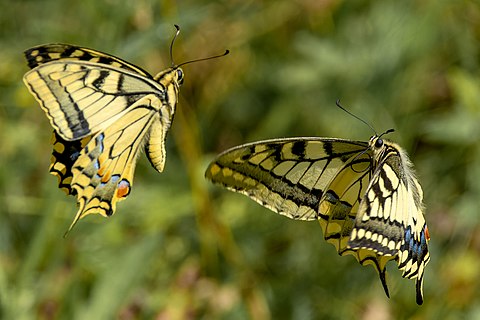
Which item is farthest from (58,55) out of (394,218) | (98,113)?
(394,218)

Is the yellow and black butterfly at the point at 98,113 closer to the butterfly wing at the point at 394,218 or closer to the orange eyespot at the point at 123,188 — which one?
the orange eyespot at the point at 123,188

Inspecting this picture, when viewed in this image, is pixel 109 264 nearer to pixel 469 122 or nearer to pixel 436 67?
pixel 469 122

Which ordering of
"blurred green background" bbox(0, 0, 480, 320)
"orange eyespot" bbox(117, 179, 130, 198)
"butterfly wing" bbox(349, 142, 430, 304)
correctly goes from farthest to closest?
"blurred green background" bbox(0, 0, 480, 320)
"orange eyespot" bbox(117, 179, 130, 198)
"butterfly wing" bbox(349, 142, 430, 304)

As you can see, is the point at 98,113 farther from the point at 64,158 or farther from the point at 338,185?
the point at 338,185

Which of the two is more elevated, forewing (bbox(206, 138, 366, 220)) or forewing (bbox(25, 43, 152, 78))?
forewing (bbox(25, 43, 152, 78))

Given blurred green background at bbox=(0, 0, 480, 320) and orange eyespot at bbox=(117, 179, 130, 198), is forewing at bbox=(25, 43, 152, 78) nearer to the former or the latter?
orange eyespot at bbox=(117, 179, 130, 198)

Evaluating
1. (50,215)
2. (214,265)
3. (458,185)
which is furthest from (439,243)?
(50,215)

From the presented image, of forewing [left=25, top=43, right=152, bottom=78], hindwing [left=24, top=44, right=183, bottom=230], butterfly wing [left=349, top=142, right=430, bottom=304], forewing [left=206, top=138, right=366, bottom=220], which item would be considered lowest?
butterfly wing [left=349, top=142, right=430, bottom=304]

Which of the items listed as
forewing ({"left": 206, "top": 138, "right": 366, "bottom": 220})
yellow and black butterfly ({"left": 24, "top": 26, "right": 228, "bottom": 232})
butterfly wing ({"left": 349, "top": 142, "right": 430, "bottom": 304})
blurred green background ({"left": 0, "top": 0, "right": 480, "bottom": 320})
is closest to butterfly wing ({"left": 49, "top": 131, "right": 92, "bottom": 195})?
yellow and black butterfly ({"left": 24, "top": 26, "right": 228, "bottom": 232})
